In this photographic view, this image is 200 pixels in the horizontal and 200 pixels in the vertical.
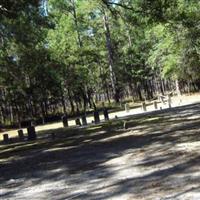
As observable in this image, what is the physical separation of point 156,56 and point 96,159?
136 feet

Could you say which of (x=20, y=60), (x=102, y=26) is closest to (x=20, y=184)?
(x=20, y=60)

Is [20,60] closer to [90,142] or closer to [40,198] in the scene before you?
[90,142]

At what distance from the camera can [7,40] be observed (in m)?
27.3

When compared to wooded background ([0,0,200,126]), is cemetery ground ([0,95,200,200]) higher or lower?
lower

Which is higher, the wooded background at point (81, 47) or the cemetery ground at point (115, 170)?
the wooded background at point (81, 47)

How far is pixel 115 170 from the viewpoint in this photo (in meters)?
10.5

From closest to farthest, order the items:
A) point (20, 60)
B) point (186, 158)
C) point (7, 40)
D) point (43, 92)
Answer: point (186, 158)
point (7, 40)
point (20, 60)
point (43, 92)

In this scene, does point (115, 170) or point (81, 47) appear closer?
point (115, 170)

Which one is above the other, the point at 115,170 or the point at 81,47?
the point at 81,47

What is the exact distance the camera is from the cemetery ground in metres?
8.17

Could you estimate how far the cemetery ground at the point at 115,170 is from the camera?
8.17m

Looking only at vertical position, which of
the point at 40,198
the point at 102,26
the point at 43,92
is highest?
the point at 102,26

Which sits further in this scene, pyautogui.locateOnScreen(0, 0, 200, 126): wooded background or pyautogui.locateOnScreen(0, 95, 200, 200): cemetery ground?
pyautogui.locateOnScreen(0, 0, 200, 126): wooded background

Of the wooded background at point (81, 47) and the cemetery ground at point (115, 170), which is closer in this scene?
the cemetery ground at point (115, 170)
